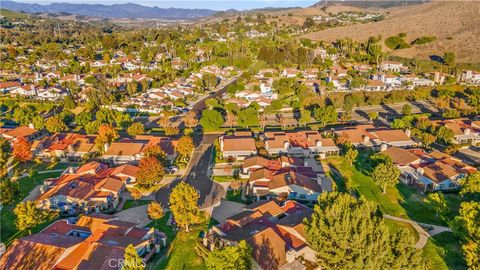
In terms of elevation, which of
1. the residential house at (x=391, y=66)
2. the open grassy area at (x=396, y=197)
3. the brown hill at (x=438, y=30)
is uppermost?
the brown hill at (x=438, y=30)

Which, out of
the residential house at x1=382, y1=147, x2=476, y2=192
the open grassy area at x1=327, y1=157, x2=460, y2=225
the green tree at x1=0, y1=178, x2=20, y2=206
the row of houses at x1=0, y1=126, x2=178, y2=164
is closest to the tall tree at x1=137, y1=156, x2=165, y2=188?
the row of houses at x1=0, y1=126, x2=178, y2=164

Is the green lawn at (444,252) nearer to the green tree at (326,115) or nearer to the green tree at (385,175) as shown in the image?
the green tree at (385,175)

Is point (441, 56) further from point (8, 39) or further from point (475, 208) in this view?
point (8, 39)

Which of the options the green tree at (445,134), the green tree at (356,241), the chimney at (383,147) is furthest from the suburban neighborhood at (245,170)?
the chimney at (383,147)

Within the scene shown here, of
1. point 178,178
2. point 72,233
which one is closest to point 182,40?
point 178,178

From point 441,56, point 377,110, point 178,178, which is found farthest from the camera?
point 441,56

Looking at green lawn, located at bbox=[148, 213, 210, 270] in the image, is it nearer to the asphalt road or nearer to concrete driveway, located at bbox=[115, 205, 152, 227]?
concrete driveway, located at bbox=[115, 205, 152, 227]
